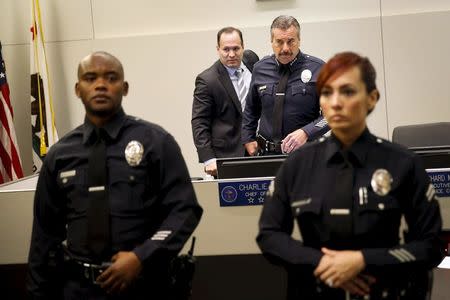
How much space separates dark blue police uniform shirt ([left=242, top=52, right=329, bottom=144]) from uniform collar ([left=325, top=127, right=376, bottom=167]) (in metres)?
1.99

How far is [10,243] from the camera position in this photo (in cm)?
384

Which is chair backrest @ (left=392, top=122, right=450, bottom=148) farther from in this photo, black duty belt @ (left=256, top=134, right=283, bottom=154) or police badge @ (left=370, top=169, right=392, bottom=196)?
police badge @ (left=370, top=169, right=392, bottom=196)

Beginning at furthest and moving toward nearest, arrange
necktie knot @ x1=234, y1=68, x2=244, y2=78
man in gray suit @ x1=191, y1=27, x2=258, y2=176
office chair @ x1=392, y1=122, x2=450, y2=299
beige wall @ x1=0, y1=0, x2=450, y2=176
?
beige wall @ x1=0, y1=0, x2=450, y2=176 < necktie knot @ x1=234, y1=68, x2=244, y2=78 < man in gray suit @ x1=191, y1=27, x2=258, y2=176 < office chair @ x1=392, y1=122, x2=450, y2=299

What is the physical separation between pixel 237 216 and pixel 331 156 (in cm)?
148

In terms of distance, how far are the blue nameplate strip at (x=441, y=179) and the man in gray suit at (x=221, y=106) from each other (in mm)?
1747

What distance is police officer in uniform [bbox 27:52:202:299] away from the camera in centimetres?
251

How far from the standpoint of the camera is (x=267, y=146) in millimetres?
4480

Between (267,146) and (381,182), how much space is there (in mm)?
2326

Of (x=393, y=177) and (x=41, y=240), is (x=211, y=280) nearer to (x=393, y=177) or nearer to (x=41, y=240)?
(x=41, y=240)

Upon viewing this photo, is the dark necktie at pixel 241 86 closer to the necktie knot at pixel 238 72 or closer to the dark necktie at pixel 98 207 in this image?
the necktie knot at pixel 238 72

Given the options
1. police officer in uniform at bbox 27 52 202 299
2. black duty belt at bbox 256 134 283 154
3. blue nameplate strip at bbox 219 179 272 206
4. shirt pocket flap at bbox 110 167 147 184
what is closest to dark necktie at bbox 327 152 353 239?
police officer in uniform at bbox 27 52 202 299

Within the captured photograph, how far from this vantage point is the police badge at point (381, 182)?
2.16 m

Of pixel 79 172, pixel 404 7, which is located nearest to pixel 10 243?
pixel 79 172

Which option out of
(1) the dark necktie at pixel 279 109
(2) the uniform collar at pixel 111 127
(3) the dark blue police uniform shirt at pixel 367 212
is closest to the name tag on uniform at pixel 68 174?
(2) the uniform collar at pixel 111 127
